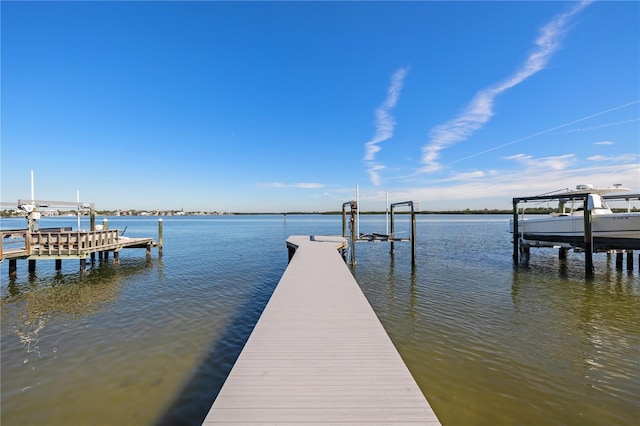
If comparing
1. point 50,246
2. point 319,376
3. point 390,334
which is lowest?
point 390,334

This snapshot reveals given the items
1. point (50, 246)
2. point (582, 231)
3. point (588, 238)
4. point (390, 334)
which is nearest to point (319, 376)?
point (390, 334)

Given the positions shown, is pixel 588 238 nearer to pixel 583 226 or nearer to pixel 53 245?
pixel 583 226

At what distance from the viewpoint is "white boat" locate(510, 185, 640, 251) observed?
12.9m

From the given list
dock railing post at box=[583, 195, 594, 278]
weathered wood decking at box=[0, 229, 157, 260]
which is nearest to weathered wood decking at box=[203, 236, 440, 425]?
weathered wood decking at box=[0, 229, 157, 260]

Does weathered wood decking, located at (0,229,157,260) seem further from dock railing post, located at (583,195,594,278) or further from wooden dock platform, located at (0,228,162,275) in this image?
dock railing post, located at (583,195,594,278)

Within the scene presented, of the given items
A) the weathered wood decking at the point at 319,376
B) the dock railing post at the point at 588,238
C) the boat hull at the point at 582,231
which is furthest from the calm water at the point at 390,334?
the boat hull at the point at 582,231

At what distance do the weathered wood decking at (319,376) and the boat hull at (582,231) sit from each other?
1432 centimetres

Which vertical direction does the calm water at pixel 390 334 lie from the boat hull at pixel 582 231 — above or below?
below

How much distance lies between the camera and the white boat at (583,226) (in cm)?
1291

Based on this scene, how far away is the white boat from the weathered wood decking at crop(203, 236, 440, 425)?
563 inches

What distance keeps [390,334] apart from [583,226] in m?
14.0

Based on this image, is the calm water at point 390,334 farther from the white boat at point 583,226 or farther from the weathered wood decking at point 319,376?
the white boat at point 583,226

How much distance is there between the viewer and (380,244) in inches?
1104

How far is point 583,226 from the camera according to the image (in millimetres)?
14523
